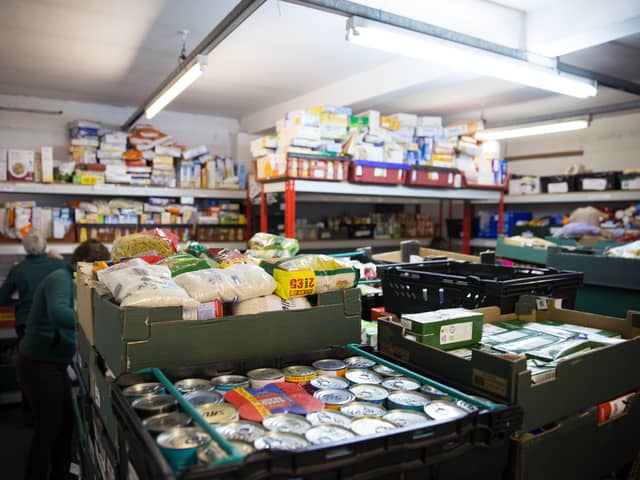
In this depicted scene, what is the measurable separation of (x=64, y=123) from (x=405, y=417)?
23.1ft

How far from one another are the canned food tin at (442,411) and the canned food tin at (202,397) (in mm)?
531

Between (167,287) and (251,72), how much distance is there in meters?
4.33

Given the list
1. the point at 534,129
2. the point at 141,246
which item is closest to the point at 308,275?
the point at 141,246

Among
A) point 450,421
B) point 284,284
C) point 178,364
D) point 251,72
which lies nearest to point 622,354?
point 450,421

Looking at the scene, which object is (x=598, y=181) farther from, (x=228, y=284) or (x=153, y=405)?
(x=153, y=405)

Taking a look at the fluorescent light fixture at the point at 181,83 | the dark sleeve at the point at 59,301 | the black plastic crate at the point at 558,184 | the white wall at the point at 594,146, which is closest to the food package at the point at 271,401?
the dark sleeve at the point at 59,301

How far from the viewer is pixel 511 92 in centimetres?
571

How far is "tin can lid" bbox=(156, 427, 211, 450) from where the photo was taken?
935 mm

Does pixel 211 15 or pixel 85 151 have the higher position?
pixel 211 15

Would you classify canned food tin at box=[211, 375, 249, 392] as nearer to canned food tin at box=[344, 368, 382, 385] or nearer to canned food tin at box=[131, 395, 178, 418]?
canned food tin at box=[131, 395, 178, 418]

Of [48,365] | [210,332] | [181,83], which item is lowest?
[48,365]

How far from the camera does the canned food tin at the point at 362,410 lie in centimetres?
115

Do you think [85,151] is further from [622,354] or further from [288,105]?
[622,354]

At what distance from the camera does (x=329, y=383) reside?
1336 mm
